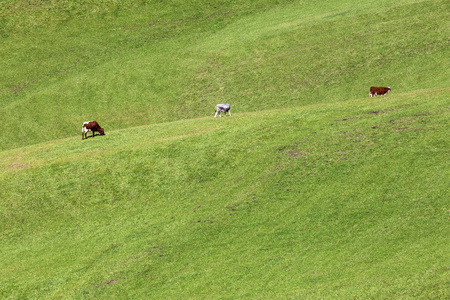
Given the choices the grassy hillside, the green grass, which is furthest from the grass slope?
the grassy hillside

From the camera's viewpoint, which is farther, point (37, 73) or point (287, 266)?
point (37, 73)

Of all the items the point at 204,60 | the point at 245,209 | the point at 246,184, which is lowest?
the point at 245,209

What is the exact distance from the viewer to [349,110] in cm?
3950

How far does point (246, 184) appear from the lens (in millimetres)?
31953

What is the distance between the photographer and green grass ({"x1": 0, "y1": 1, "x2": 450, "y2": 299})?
22922 mm

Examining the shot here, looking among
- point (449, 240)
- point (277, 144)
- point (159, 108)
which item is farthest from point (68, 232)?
point (159, 108)

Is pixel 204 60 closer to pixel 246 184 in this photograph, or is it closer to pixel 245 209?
pixel 246 184

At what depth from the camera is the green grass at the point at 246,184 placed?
75.2 ft

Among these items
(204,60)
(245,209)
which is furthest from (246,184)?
(204,60)

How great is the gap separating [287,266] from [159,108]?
42582 millimetres

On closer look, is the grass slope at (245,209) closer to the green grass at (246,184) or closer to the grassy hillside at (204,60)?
the green grass at (246,184)

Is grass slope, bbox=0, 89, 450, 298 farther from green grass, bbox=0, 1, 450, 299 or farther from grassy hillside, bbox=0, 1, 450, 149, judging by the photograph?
grassy hillside, bbox=0, 1, 450, 149

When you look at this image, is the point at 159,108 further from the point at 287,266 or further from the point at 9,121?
the point at 287,266

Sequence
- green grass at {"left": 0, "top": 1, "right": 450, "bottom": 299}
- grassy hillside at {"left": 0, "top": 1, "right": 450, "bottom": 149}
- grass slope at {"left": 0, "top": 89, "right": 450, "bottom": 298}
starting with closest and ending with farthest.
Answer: grass slope at {"left": 0, "top": 89, "right": 450, "bottom": 298} → green grass at {"left": 0, "top": 1, "right": 450, "bottom": 299} → grassy hillside at {"left": 0, "top": 1, "right": 450, "bottom": 149}
